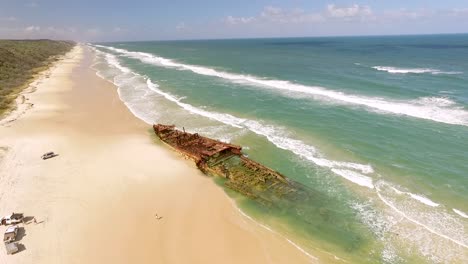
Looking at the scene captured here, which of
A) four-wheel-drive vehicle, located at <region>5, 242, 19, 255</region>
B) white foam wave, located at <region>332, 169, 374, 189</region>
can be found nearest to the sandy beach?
four-wheel-drive vehicle, located at <region>5, 242, 19, 255</region>

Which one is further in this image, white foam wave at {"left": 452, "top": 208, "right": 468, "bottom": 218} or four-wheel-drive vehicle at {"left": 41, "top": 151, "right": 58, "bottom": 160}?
four-wheel-drive vehicle at {"left": 41, "top": 151, "right": 58, "bottom": 160}

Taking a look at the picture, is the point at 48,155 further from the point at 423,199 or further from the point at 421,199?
the point at 423,199

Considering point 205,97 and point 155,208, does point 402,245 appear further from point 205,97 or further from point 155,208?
point 205,97

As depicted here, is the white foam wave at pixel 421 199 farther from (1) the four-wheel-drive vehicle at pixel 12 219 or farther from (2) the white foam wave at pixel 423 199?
(1) the four-wheel-drive vehicle at pixel 12 219

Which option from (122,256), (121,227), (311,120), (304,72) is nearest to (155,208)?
(121,227)

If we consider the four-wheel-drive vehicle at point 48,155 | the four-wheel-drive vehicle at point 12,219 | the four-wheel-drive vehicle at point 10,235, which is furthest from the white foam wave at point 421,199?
the four-wheel-drive vehicle at point 48,155

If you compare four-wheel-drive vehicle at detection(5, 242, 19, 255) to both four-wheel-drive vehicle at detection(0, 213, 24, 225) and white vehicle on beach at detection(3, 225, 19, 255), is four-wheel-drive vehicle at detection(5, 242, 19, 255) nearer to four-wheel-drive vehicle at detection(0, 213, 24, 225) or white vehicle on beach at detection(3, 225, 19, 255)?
white vehicle on beach at detection(3, 225, 19, 255)
